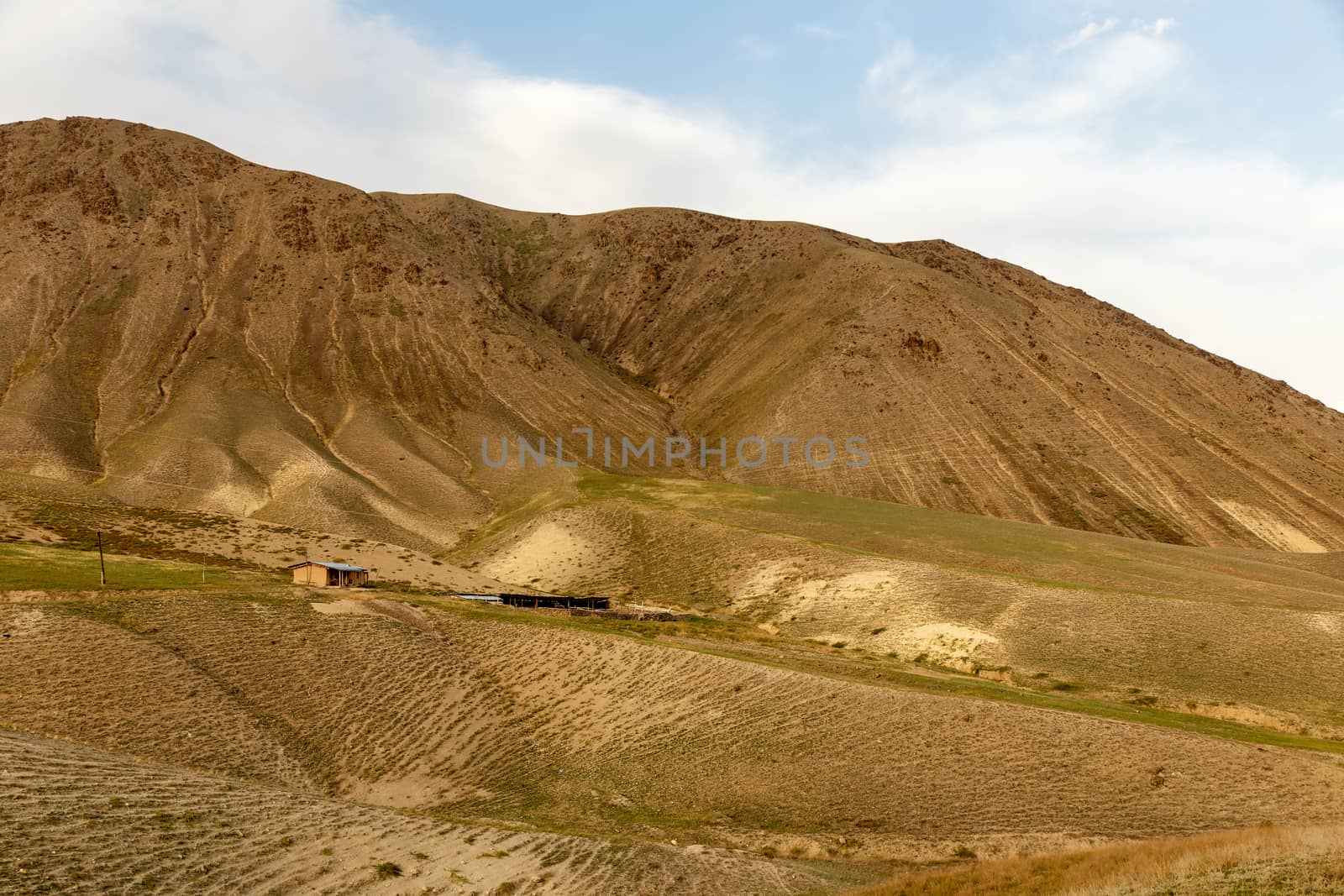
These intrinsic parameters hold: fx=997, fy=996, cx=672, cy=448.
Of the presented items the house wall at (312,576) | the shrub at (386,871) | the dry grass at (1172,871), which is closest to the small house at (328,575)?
the house wall at (312,576)

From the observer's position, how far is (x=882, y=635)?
2105 inches

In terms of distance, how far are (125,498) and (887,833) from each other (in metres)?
77.2

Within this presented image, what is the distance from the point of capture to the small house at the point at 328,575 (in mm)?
56719

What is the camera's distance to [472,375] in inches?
5064

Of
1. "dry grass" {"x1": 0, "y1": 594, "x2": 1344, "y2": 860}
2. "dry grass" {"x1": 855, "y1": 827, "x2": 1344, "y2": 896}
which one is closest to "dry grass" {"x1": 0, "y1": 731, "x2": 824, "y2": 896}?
"dry grass" {"x1": 0, "y1": 594, "x2": 1344, "y2": 860}

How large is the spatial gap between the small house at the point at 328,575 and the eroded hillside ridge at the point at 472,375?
25.4m

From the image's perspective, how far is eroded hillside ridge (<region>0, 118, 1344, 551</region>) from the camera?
331 ft

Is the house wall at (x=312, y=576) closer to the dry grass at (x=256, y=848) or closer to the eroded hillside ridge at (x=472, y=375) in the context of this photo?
the eroded hillside ridge at (x=472, y=375)

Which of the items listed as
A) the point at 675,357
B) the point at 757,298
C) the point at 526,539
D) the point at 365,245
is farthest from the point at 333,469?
the point at 757,298

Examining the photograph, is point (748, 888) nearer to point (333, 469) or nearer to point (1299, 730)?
point (1299, 730)

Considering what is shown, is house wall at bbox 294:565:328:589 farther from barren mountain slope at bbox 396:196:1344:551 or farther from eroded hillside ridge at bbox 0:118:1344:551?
barren mountain slope at bbox 396:196:1344:551

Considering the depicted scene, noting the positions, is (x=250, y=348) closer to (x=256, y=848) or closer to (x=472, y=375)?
(x=472, y=375)

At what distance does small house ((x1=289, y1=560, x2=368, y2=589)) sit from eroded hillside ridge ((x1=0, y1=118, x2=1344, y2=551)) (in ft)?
83.4

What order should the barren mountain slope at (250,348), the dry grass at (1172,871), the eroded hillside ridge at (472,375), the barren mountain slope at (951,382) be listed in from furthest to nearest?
the barren mountain slope at (951,382) → the eroded hillside ridge at (472,375) → the barren mountain slope at (250,348) → the dry grass at (1172,871)
